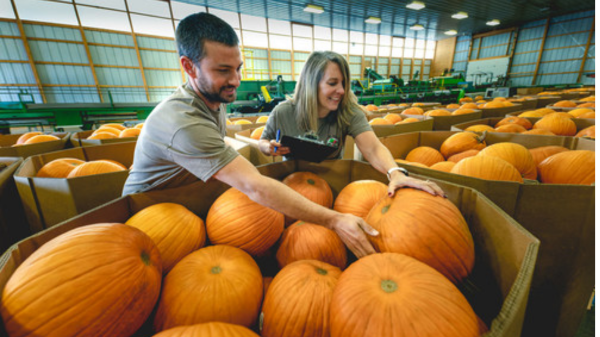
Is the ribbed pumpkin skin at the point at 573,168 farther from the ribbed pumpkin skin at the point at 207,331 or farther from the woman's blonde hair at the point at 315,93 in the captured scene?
the ribbed pumpkin skin at the point at 207,331

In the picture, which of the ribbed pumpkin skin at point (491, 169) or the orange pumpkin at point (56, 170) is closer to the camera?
the ribbed pumpkin skin at point (491, 169)

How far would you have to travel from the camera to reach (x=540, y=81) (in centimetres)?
1806

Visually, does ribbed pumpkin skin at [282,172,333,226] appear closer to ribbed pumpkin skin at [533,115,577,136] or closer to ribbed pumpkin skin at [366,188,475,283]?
ribbed pumpkin skin at [366,188,475,283]

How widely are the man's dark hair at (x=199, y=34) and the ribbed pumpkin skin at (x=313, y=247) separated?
890mm

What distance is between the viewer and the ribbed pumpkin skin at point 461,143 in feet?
6.70

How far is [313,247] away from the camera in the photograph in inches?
39.9

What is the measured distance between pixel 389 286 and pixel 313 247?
423 mm

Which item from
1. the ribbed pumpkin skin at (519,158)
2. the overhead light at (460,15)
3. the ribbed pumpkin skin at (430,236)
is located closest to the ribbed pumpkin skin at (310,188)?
the ribbed pumpkin skin at (430,236)

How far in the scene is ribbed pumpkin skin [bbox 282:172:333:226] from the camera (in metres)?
1.32

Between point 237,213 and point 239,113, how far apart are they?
7587 millimetres

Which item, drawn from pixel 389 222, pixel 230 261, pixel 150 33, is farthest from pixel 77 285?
pixel 150 33

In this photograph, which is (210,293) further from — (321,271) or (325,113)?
(325,113)

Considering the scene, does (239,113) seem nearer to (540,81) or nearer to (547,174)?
(547,174)

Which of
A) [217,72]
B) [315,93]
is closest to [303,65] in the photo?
[315,93]
